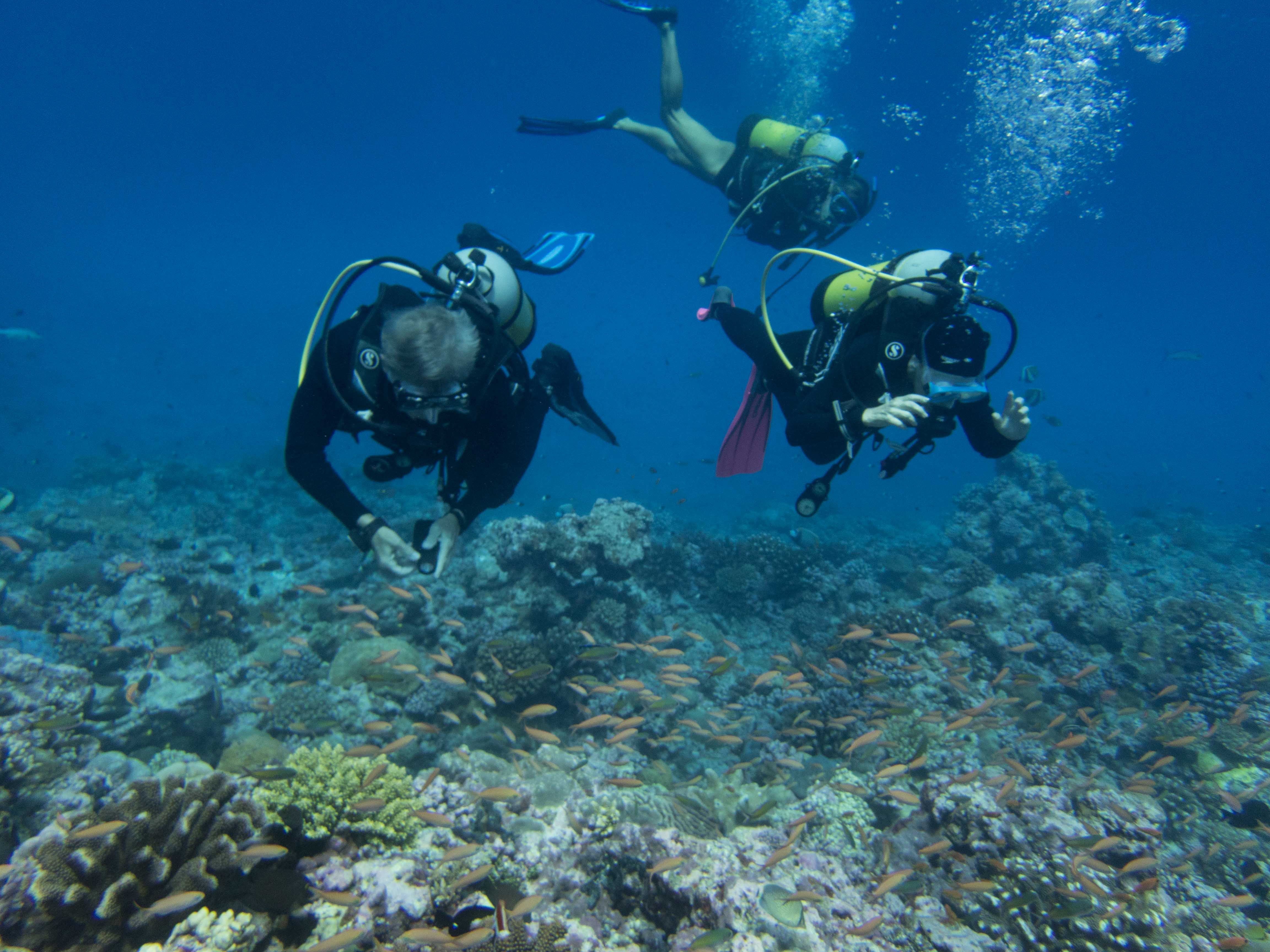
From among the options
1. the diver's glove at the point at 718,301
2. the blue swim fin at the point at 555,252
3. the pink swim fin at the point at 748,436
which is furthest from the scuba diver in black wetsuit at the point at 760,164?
the blue swim fin at the point at 555,252

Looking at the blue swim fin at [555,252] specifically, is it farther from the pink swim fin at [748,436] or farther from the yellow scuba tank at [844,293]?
the yellow scuba tank at [844,293]

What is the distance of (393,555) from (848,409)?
3.73m

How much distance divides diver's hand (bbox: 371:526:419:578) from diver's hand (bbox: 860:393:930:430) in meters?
3.49

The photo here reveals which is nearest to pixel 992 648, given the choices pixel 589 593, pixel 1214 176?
pixel 589 593

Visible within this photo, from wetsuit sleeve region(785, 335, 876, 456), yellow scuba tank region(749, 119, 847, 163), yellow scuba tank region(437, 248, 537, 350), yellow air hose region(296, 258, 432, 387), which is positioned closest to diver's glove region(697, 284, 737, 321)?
wetsuit sleeve region(785, 335, 876, 456)

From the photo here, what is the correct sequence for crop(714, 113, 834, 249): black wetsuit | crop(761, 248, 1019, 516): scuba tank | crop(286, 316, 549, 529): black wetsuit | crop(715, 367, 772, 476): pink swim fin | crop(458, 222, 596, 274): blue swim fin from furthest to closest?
crop(714, 113, 834, 249): black wetsuit, crop(715, 367, 772, 476): pink swim fin, crop(458, 222, 596, 274): blue swim fin, crop(761, 248, 1019, 516): scuba tank, crop(286, 316, 549, 529): black wetsuit

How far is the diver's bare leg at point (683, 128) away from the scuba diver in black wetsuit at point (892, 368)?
5380 millimetres

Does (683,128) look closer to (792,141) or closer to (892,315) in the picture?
(792,141)

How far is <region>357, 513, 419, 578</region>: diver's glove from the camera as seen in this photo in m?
3.59

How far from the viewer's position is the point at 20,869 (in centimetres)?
278

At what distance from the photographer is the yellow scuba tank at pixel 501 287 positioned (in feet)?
15.1

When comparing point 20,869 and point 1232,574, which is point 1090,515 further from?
point 20,869

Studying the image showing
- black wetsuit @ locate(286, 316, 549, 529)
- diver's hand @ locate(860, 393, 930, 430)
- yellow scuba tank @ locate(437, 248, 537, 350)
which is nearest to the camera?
diver's hand @ locate(860, 393, 930, 430)

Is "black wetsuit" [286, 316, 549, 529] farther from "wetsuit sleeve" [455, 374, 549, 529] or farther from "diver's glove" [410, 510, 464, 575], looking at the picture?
"diver's glove" [410, 510, 464, 575]
